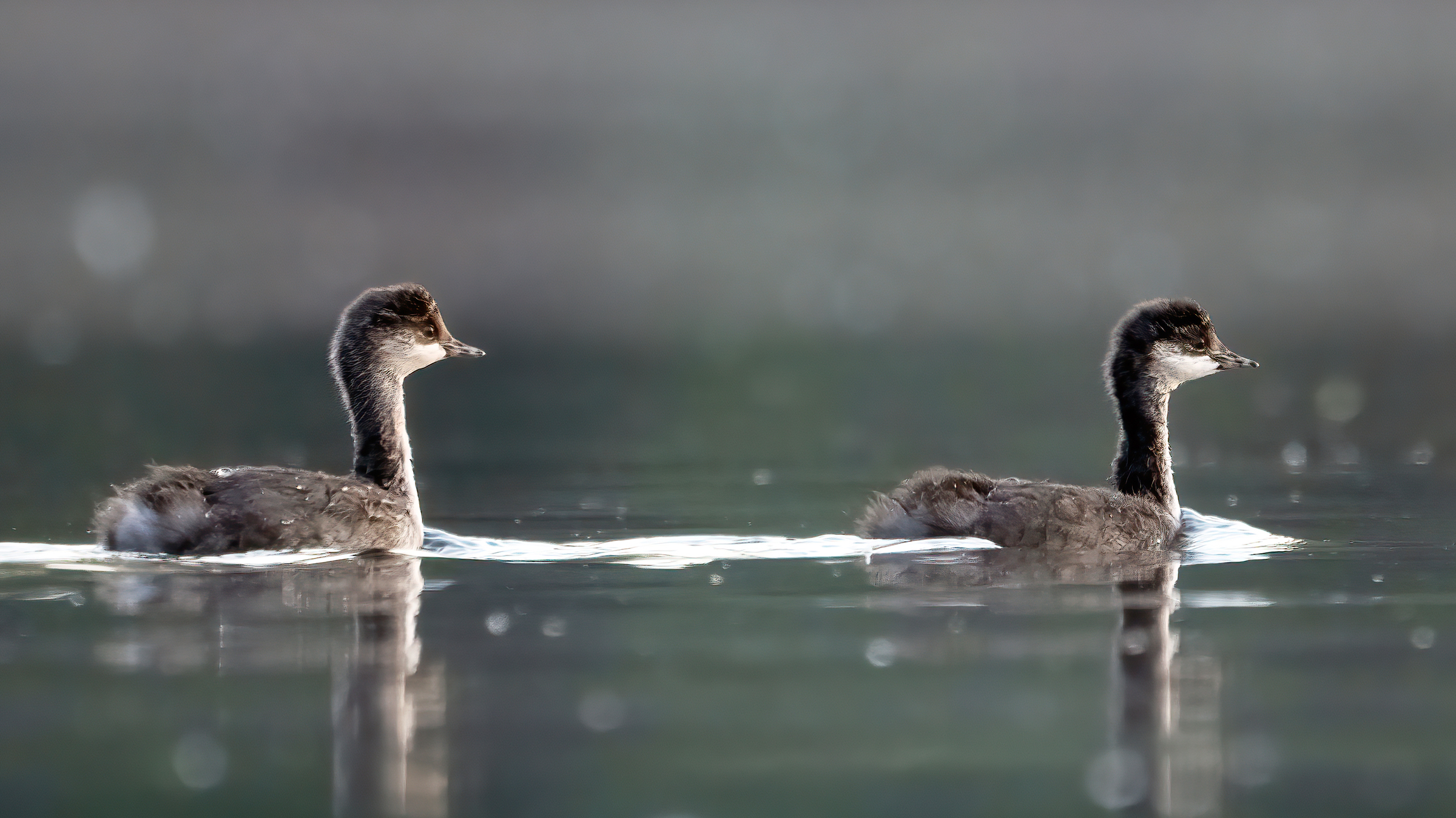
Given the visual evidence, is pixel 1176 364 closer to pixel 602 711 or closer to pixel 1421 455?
pixel 1421 455

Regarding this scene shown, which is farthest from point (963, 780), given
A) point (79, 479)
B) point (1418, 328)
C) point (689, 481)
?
point (1418, 328)

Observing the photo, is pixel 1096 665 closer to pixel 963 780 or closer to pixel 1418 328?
pixel 963 780

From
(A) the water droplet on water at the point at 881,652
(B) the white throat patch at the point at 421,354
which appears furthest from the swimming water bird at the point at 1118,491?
(A) the water droplet on water at the point at 881,652

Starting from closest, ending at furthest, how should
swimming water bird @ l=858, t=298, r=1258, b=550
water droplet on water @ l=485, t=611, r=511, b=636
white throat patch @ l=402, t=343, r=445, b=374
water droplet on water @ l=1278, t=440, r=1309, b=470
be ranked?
water droplet on water @ l=485, t=611, r=511, b=636 < swimming water bird @ l=858, t=298, r=1258, b=550 < white throat patch @ l=402, t=343, r=445, b=374 < water droplet on water @ l=1278, t=440, r=1309, b=470

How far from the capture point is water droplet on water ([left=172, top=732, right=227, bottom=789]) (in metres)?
6.88

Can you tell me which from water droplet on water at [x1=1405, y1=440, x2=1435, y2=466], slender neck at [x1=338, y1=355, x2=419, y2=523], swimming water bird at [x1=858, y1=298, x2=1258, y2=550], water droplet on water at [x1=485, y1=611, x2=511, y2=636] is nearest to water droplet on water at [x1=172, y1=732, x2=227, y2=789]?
water droplet on water at [x1=485, y1=611, x2=511, y2=636]

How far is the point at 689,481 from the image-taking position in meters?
16.7

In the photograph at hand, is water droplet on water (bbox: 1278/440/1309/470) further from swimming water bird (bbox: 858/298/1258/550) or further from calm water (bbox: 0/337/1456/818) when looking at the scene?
swimming water bird (bbox: 858/298/1258/550)

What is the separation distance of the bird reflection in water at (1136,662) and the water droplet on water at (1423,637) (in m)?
1.00

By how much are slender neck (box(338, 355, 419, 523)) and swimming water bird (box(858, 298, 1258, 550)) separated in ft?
10.1

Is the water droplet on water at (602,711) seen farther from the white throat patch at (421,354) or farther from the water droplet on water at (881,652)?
the white throat patch at (421,354)

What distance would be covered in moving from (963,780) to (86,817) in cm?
289

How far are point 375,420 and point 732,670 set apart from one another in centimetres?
533

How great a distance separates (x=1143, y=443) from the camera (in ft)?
44.4
